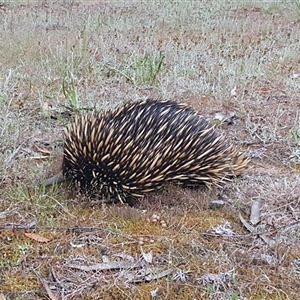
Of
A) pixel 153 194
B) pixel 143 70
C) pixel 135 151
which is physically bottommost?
pixel 153 194

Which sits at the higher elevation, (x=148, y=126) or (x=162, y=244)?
(x=148, y=126)

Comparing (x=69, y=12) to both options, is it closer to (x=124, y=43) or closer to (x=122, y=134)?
(x=124, y=43)

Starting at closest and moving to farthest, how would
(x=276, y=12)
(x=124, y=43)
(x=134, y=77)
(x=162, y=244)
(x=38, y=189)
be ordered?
(x=162, y=244) → (x=38, y=189) → (x=134, y=77) → (x=124, y=43) → (x=276, y=12)

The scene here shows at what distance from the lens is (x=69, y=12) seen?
8.23 m

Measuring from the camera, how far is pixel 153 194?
9.96 ft

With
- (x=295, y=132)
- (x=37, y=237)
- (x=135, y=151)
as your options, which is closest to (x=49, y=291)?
(x=37, y=237)

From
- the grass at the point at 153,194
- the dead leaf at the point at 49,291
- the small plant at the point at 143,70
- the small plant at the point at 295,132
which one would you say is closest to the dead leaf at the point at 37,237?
the grass at the point at 153,194

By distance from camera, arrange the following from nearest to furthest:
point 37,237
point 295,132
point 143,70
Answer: point 37,237, point 295,132, point 143,70

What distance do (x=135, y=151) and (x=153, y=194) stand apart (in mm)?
291

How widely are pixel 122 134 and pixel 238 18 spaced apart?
596cm

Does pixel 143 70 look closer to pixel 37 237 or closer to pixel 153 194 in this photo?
pixel 153 194

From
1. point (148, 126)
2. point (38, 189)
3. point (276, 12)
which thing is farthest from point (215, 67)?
point (276, 12)

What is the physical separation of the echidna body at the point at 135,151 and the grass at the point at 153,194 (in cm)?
11

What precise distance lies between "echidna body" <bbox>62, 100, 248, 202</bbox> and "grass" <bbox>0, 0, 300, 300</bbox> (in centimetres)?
11
